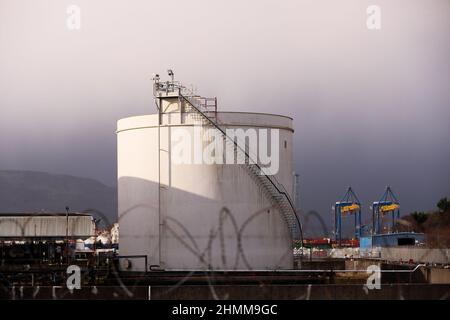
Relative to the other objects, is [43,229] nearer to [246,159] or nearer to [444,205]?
[246,159]

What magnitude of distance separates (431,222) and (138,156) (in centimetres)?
5835

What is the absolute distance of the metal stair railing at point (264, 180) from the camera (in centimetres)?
3959

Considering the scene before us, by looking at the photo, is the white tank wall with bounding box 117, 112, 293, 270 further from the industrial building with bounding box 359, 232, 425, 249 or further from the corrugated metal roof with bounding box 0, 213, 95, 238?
the industrial building with bounding box 359, 232, 425, 249

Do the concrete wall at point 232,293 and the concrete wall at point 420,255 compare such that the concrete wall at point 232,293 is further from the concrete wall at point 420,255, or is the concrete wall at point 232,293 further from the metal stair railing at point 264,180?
the concrete wall at point 420,255

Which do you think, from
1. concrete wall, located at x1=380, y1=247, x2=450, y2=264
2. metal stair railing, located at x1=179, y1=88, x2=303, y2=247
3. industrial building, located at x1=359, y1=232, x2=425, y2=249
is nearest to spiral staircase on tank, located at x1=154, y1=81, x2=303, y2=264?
metal stair railing, located at x1=179, y1=88, x2=303, y2=247

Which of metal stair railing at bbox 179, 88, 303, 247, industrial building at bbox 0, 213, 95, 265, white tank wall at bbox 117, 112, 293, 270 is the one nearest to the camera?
white tank wall at bbox 117, 112, 293, 270

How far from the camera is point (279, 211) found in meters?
40.5

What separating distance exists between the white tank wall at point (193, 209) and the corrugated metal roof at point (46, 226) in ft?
15.3

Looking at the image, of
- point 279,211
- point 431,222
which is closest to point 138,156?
point 279,211

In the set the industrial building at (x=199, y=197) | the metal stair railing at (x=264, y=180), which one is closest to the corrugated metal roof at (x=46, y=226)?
the industrial building at (x=199, y=197)

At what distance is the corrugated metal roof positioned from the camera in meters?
44.3

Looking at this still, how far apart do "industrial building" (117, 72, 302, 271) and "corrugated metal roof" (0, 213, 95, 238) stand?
4597 mm

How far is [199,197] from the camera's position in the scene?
128 ft
